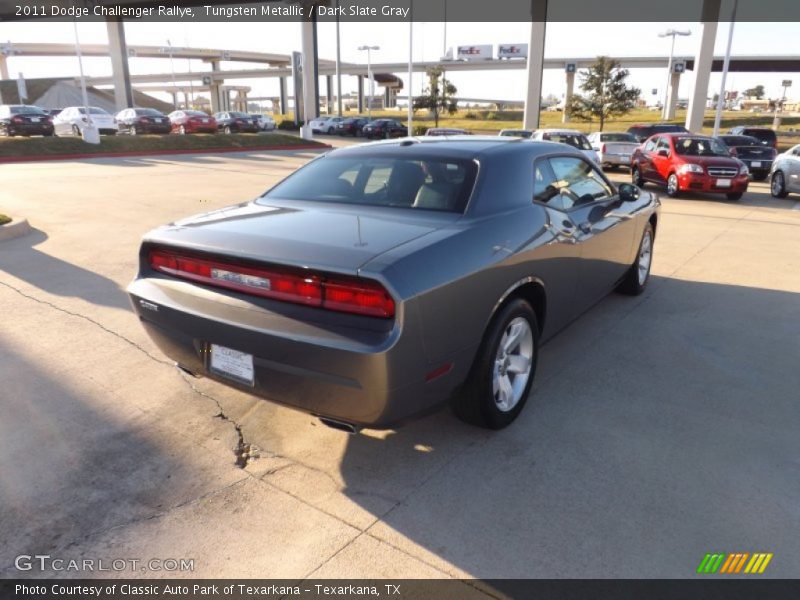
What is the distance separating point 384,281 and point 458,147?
5.75ft

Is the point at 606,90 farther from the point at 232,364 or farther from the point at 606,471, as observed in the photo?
the point at 232,364

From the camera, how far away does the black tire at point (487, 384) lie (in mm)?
3145

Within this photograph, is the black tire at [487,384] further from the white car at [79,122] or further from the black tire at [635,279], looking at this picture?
the white car at [79,122]

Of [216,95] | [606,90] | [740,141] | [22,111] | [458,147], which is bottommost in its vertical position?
[740,141]

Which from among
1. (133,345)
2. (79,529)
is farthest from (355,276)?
(133,345)

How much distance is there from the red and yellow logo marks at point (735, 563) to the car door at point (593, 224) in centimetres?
207

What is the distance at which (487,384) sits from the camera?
3.18m

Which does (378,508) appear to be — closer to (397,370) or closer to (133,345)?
(397,370)

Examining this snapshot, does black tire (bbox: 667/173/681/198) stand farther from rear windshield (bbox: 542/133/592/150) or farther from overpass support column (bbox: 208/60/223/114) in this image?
overpass support column (bbox: 208/60/223/114)

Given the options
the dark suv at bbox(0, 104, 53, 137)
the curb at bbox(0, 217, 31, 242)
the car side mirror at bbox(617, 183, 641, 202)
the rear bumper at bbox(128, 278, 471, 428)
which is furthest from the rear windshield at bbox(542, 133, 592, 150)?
the dark suv at bbox(0, 104, 53, 137)

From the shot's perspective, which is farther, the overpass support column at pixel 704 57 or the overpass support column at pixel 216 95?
the overpass support column at pixel 216 95

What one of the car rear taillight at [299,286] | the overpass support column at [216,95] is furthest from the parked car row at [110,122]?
the overpass support column at [216,95]

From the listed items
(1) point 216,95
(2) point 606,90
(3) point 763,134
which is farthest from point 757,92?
(3) point 763,134

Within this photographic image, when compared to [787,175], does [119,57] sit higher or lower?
higher
